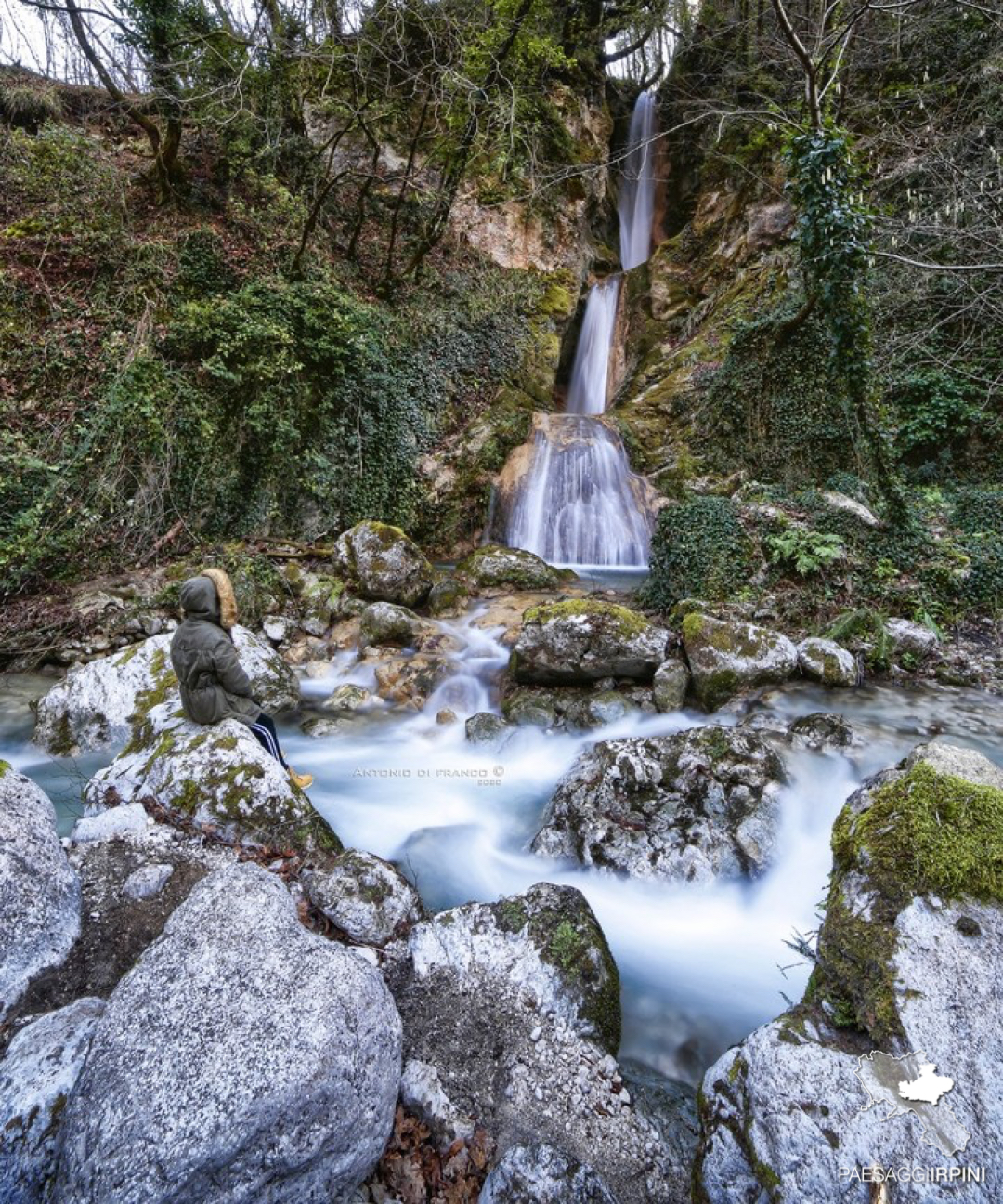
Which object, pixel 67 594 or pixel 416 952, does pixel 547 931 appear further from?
pixel 67 594

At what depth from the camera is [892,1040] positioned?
1.82m

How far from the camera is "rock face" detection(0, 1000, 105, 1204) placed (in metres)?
1.78

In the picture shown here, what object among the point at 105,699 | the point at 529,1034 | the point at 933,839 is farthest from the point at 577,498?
the point at 529,1034

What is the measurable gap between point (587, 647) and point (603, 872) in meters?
2.52

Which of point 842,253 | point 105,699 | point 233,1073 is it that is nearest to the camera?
point 233,1073

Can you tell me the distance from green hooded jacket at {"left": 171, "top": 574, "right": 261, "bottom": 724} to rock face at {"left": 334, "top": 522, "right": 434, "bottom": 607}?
4082mm

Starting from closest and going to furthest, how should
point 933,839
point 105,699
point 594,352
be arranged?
point 933,839 < point 105,699 < point 594,352

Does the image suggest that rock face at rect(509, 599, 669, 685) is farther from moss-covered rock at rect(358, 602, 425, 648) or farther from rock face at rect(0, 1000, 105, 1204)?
rock face at rect(0, 1000, 105, 1204)

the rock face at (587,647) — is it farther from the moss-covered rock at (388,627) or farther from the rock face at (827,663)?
the moss-covered rock at (388,627)

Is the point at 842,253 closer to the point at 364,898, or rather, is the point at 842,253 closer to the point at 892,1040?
the point at 892,1040

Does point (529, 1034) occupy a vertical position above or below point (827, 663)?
below

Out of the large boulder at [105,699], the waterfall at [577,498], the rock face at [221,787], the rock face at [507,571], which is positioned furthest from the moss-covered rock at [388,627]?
the waterfall at [577,498]

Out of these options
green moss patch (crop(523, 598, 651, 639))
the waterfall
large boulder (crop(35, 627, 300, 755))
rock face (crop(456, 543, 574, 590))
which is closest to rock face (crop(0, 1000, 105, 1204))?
large boulder (crop(35, 627, 300, 755))

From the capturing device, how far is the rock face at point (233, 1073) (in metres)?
1.67
